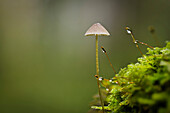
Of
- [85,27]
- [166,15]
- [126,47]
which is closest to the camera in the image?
[166,15]

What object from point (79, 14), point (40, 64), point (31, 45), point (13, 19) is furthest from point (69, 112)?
point (13, 19)

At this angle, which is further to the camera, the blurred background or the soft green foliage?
the blurred background

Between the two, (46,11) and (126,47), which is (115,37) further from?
(46,11)

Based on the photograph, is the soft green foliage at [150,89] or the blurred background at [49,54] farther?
the blurred background at [49,54]

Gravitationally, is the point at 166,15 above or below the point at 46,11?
below

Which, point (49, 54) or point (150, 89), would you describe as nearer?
point (150, 89)

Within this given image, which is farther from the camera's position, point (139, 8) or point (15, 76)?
point (15, 76)

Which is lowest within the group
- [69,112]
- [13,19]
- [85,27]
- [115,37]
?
[69,112]

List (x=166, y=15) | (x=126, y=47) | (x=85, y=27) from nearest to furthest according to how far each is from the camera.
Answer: (x=166, y=15) < (x=126, y=47) < (x=85, y=27)
